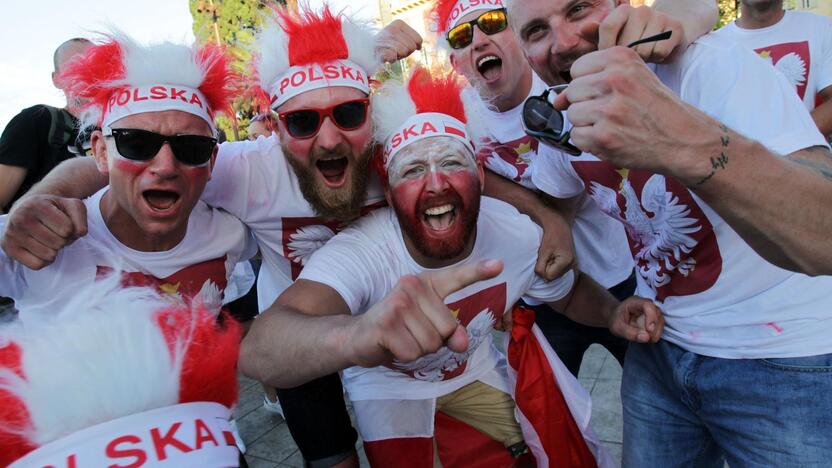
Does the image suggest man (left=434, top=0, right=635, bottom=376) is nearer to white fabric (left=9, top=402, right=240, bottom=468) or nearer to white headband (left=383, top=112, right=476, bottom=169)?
white headband (left=383, top=112, right=476, bottom=169)

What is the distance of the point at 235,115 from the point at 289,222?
0.64 meters

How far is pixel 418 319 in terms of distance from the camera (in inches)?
48.0

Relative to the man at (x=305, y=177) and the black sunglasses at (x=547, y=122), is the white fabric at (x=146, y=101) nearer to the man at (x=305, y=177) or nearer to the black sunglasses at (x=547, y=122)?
the man at (x=305, y=177)

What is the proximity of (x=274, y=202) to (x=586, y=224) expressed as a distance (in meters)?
1.63

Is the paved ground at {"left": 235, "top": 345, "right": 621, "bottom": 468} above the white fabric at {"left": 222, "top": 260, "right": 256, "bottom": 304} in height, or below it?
below

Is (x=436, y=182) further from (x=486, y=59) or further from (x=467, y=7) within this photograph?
(x=467, y=7)

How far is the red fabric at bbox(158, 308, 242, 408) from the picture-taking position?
1085mm

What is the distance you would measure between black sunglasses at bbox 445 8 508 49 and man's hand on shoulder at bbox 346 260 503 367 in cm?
226

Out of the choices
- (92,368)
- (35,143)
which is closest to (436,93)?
(92,368)

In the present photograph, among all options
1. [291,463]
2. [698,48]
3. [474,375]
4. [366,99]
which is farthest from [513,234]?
[291,463]

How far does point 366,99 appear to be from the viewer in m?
2.34

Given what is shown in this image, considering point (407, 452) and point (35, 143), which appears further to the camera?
point (35, 143)

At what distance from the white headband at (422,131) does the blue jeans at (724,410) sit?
1.14m

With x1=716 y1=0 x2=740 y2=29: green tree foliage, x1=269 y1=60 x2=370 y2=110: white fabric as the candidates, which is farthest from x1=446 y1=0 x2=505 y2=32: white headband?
x1=716 y1=0 x2=740 y2=29: green tree foliage
